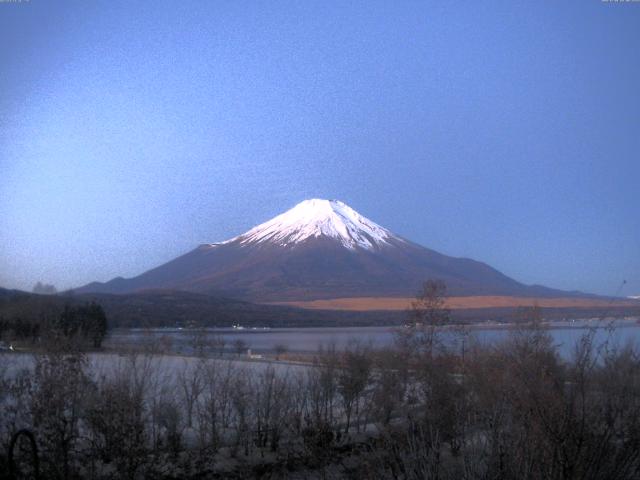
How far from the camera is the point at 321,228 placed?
11612cm

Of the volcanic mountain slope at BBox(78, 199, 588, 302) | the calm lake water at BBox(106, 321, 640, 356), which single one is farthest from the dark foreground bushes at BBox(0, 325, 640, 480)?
the volcanic mountain slope at BBox(78, 199, 588, 302)

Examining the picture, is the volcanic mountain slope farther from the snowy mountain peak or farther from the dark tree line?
the dark tree line

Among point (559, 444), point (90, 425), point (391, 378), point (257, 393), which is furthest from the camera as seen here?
point (391, 378)

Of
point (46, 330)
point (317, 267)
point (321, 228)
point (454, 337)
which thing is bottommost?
point (454, 337)

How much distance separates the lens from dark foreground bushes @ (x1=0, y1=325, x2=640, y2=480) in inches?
235

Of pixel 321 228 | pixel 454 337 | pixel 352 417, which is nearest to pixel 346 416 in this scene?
pixel 352 417

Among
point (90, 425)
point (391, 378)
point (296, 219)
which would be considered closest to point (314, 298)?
point (296, 219)

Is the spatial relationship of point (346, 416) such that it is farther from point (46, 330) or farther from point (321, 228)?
point (321, 228)

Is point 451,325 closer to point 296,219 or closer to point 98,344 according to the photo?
point 98,344

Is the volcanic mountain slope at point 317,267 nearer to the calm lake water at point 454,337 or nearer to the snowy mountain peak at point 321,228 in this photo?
the snowy mountain peak at point 321,228

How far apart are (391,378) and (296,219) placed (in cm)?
10848

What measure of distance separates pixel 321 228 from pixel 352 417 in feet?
323

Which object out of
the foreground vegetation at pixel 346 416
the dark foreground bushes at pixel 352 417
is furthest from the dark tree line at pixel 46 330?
the dark foreground bushes at pixel 352 417

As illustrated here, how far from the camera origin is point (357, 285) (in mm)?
91375
